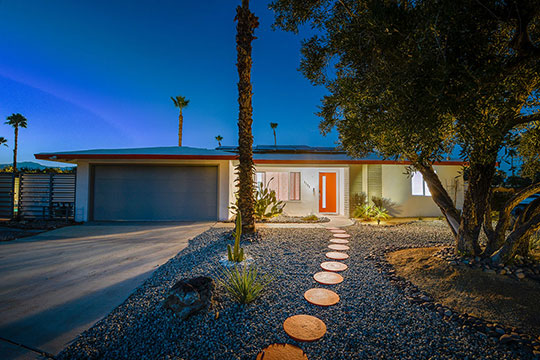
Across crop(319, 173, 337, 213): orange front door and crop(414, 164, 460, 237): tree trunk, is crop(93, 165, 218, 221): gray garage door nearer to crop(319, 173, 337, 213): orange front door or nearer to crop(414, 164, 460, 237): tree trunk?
crop(319, 173, 337, 213): orange front door

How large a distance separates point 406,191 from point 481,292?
8.01m

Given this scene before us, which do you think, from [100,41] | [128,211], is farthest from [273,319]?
[100,41]

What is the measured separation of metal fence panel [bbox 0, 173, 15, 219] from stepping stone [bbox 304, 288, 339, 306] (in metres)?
11.9

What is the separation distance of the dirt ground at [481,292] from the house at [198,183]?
6.09m

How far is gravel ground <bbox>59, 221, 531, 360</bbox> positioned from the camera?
1819 mm

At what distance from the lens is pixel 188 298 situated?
2.26 m

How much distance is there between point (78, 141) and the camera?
5241cm

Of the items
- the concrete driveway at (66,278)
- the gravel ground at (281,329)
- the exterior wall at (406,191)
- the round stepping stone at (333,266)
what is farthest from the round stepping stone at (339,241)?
the exterior wall at (406,191)

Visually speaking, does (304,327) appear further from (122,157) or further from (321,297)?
(122,157)

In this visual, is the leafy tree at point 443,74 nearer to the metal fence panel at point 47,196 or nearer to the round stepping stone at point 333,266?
the round stepping stone at point 333,266

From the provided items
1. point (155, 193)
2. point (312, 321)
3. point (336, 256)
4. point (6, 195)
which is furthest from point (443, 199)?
point (6, 195)

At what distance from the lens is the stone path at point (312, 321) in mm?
1816

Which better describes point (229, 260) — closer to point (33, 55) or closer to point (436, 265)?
Result: point (436, 265)

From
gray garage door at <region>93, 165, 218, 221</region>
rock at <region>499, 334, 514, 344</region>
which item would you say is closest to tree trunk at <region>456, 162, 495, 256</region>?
rock at <region>499, 334, 514, 344</region>
